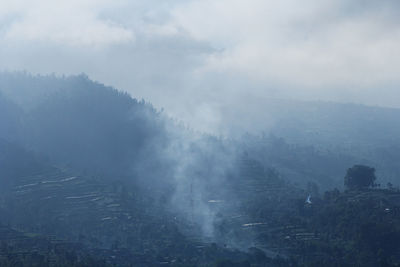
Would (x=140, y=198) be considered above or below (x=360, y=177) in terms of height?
below

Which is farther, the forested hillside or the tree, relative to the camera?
the tree

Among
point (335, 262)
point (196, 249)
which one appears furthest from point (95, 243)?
point (335, 262)

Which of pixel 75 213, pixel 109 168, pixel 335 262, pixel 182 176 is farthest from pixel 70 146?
pixel 335 262

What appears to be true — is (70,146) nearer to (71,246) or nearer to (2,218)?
(2,218)

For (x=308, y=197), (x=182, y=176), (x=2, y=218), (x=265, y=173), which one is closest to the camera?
(x=2, y=218)

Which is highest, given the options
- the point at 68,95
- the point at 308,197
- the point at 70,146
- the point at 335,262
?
the point at 68,95

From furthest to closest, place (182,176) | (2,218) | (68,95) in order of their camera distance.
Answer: (68,95), (182,176), (2,218)

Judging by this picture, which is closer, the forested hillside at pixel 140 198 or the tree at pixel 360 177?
the forested hillside at pixel 140 198

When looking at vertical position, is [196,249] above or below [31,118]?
below

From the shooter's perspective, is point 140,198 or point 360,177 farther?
point 360,177

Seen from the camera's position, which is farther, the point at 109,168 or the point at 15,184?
the point at 109,168
